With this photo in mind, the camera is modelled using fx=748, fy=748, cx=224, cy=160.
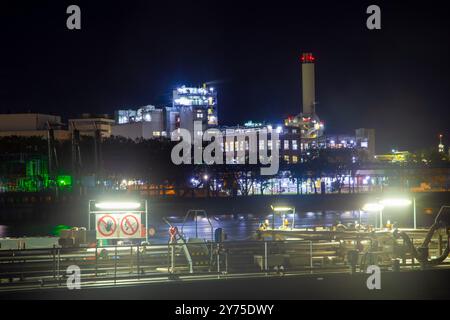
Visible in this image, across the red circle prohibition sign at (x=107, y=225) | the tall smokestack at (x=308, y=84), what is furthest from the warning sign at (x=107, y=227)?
the tall smokestack at (x=308, y=84)

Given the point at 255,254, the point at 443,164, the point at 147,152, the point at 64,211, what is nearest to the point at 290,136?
the point at 443,164

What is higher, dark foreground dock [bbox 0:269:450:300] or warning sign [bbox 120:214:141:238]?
warning sign [bbox 120:214:141:238]

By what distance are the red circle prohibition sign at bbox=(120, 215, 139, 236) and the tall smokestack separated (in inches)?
6708

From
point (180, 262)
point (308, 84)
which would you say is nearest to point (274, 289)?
point (180, 262)

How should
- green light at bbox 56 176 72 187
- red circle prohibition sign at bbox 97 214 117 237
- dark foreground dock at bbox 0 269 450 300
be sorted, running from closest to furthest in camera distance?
dark foreground dock at bbox 0 269 450 300 → red circle prohibition sign at bbox 97 214 117 237 → green light at bbox 56 176 72 187

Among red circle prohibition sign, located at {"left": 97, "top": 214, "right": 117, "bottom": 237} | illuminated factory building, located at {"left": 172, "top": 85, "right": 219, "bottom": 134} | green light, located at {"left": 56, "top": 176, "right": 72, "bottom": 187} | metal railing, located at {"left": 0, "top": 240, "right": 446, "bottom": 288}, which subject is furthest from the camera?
illuminated factory building, located at {"left": 172, "top": 85, "right": 219, "bottom": 134}

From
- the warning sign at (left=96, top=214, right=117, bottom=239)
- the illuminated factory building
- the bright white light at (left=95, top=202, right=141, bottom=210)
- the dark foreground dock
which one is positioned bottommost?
the dark foreground dock

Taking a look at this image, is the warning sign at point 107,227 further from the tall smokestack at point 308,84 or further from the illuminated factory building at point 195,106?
the tall smokestack at point 308,84

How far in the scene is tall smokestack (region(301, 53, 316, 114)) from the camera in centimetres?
19250

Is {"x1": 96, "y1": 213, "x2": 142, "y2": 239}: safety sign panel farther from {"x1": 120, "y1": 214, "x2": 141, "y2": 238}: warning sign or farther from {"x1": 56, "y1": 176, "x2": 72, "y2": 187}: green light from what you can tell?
{"x1": 56, "y1": 176, "x2": 72, "y2": 187}: green light

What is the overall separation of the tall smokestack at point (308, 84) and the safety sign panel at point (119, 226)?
17035 centimetres

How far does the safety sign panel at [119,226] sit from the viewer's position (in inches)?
902

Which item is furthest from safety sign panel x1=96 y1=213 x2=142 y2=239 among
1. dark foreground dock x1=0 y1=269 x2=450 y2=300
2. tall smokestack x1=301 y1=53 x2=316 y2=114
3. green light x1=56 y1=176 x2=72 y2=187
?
tall smokestack x1=301 y1=53 x2=316 y2=114
